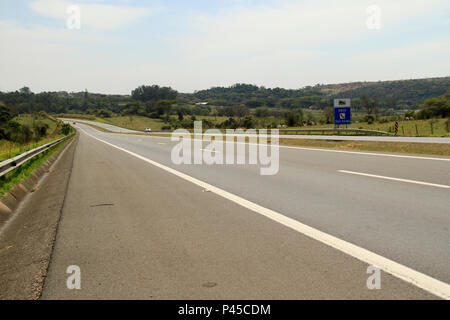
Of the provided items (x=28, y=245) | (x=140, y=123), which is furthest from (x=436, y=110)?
(x=140, y=123)

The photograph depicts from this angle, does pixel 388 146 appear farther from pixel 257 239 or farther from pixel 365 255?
pixel 365 255

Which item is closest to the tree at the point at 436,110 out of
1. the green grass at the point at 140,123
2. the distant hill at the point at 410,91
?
the distant hill at the point at 410,91

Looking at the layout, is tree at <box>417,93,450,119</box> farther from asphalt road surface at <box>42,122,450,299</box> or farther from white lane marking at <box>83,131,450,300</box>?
white lane marking at <box>83,131,450,300</box>

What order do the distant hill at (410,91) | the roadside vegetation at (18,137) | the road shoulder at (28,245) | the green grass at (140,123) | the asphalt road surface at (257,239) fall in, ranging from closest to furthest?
the asphalt road surface at (257,239) → the road shoulder at (28,245) → the roadside vegetation at (18,137) → the green grass at (140,123) → the distant hill at (410,91)

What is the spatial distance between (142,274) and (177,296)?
0.66 m

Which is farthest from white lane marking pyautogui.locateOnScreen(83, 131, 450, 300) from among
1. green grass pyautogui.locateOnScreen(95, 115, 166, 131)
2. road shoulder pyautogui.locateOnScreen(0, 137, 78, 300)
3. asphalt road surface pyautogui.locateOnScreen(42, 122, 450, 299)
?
green grass pyautogui.locateOnScreen(95, 115, 166, 131)

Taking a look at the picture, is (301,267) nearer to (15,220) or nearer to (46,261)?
(46,261)

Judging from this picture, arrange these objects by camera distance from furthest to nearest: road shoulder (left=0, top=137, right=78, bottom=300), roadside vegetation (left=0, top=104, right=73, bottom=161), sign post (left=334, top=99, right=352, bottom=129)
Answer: sign post (left=334, top=99, right=352, bottom=129) < roadside vegetation (left=0, top=104, right=73, bottom=161) < road shoulder (left=0, top=137, right=78, bottom=300)

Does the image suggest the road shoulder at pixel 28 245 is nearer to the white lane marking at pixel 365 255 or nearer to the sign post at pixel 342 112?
the white lane marking at pixel 365 255

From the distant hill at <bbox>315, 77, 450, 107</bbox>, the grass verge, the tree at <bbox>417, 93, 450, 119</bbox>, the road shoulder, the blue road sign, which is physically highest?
the distant hill at <bbox>315, 77, 450, 107</bbox>

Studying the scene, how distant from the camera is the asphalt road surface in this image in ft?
11.5

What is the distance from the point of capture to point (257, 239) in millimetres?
4848

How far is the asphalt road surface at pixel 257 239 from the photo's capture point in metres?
3.51

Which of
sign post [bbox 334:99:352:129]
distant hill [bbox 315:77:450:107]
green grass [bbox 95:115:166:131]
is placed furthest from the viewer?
distant hill [bbox 315:77:450:107]
